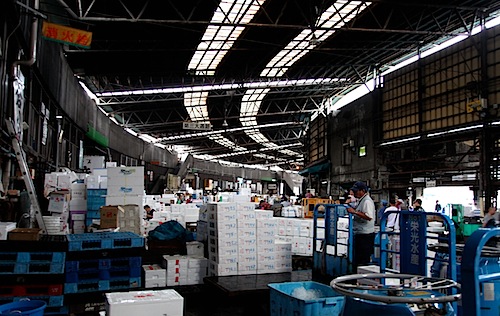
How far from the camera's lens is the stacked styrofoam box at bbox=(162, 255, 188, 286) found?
316 inches

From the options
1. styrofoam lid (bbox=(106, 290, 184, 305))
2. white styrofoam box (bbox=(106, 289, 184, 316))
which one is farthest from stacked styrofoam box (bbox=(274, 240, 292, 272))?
white styrofoam box (bbox=(106, 289, 184, 316))

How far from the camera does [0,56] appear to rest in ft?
26.3

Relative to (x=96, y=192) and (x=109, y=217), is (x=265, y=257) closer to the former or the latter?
(x=109, y=217)

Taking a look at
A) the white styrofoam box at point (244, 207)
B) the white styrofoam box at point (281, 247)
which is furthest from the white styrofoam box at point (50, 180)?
the white styrofoam box at point (281, 247)

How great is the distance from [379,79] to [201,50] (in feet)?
31.0

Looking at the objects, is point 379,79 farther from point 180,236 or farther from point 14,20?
point 14,20

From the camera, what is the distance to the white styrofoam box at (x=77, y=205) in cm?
1027

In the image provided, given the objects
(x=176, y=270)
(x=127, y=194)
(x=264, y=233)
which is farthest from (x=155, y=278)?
(x=127, y=194)

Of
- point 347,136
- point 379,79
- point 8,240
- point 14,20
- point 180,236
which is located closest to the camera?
point 8,240

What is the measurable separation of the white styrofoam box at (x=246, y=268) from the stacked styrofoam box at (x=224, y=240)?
8 centimetres

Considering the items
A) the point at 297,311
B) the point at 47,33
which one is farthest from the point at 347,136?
the point at 297,311

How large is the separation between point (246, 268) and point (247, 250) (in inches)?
13.0

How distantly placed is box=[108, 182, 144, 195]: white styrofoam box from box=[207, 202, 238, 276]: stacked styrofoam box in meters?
3.02

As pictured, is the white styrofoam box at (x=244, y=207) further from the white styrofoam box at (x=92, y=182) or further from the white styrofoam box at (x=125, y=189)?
the white styrofoam box at (x=92, y=182)
